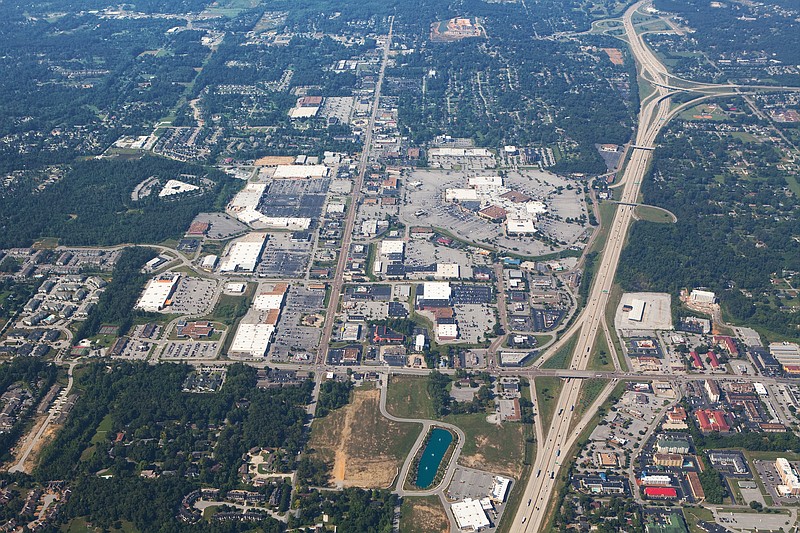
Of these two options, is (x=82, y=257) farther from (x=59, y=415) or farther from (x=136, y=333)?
(x=59, y=415)

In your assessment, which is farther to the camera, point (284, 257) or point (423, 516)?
point (284, 257)

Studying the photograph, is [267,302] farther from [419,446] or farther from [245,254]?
[419,446]

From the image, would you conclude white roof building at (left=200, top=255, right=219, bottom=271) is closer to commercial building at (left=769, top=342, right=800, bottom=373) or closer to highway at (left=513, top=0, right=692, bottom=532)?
highway at (left=513, top=0, right=692, bottom=532)

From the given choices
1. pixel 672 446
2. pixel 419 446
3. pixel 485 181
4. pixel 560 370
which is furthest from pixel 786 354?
pixel 485 181

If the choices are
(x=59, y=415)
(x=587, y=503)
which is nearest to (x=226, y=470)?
(x=59, y=415)

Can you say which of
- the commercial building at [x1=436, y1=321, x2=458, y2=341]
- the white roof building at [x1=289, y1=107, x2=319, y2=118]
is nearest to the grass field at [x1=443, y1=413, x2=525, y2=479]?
the commercial building at [x1=436, y1=321, x2=458, y2=341]

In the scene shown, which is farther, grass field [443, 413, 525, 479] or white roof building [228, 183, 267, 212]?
white roof building [228, 183, 267, 212]
